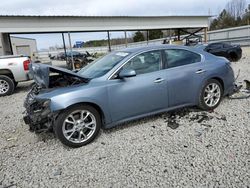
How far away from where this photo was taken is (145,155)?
301 centimetres

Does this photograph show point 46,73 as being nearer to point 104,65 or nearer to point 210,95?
point 104,65

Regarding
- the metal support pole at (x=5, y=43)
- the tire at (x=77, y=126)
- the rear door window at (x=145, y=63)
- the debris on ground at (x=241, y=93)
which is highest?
the metal support pole at (x=5, y=43)

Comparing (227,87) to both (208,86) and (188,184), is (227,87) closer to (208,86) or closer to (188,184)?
Answer: (208,86)

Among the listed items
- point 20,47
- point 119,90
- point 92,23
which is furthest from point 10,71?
point 20,47

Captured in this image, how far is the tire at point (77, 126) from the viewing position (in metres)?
3.20

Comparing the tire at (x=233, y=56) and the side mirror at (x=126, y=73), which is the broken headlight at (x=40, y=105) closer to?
the side mirror at (x=126, y=73)

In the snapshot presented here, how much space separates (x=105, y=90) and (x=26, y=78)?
5.34 m

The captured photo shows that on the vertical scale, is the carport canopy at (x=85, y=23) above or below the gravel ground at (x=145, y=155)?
above

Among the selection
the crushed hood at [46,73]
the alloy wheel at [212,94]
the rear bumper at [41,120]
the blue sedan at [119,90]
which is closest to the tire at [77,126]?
the blue sedan at [119,90]

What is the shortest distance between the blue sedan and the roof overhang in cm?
1164

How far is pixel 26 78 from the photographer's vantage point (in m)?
7.64

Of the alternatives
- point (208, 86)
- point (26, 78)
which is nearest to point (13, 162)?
point (208, 86)

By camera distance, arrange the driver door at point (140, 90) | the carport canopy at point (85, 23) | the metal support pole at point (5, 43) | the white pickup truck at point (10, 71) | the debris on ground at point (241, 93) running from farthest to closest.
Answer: the metal support pole at point (5, 43) → the carport canopy at point (85, 23) → the white pickup truck at point (10, 71) → the debris on ground at point (241, 93) → the driver door at point (140, 90)

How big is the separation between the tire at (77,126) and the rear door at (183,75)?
1.45 metres
